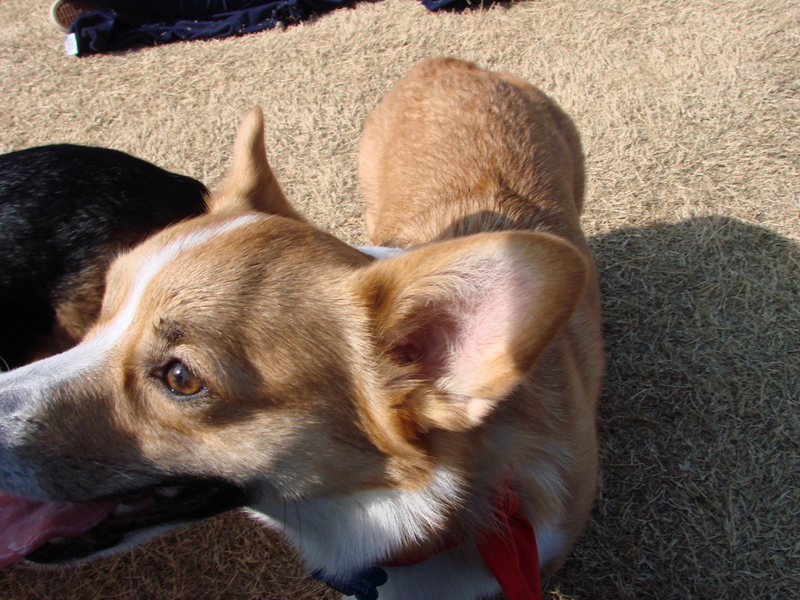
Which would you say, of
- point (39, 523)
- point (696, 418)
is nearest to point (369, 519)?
point (39, 523)

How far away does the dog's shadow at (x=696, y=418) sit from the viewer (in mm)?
2277

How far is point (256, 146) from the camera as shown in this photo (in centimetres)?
208

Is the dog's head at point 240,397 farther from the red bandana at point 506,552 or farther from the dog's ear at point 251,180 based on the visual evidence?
the dog's ear at point 251,180

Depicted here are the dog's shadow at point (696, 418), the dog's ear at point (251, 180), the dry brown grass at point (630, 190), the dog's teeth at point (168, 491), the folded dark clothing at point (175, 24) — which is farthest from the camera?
the folded dark clothing at point (175, 24)

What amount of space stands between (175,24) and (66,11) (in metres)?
1.00

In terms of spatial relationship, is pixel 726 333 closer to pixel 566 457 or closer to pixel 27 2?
pixel 566 457

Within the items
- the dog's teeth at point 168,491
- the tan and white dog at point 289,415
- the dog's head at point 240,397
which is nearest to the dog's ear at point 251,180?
the tan and white dog at point 289,415

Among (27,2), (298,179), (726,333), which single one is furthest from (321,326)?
(27,2)

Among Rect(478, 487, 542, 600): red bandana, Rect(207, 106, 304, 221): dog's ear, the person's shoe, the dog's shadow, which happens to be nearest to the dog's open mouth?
Rect(478, 487, 542, 600): red bandana

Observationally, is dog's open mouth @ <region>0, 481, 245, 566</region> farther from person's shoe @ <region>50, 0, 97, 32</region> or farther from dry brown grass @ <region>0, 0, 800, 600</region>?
person's shoe @ <region>50, 0, 97, 32</region>

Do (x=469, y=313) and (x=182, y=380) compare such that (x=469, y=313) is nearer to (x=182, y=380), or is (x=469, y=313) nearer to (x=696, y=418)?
(x=182, y=380)

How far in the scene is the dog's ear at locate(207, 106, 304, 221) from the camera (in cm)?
203

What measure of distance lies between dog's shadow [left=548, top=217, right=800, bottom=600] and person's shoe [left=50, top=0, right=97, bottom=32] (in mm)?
4984

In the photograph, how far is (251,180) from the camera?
2.06 metres
